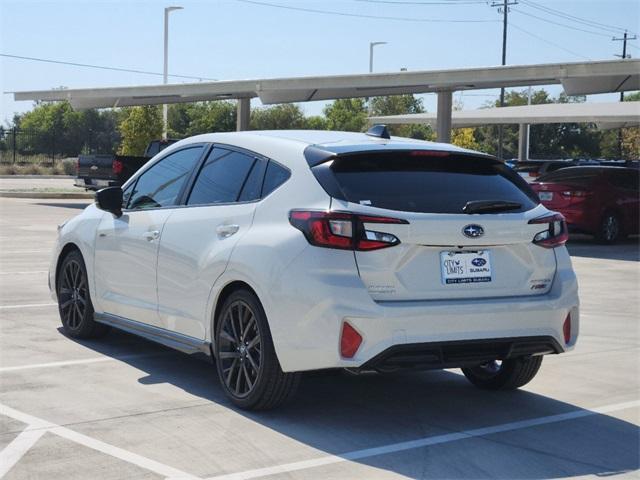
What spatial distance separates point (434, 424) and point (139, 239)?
2615mm

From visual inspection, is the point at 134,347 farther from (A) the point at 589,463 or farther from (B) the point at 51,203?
(B) the point at 51,203

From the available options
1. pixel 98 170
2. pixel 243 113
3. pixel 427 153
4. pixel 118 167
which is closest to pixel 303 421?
pixel 427 153

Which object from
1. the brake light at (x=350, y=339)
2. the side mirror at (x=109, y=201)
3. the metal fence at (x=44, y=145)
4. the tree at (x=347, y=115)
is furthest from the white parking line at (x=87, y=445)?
the tree at (x=347, y=115)

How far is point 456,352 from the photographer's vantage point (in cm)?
577

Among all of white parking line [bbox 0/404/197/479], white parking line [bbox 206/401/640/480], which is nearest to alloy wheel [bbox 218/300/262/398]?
white parking line [bbox 206/401/640/480]

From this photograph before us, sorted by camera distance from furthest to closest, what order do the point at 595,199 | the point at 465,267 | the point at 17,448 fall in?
the point at 595,199
the point at 465,267
the point at 17,448

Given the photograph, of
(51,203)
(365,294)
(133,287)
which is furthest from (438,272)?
(51,203)

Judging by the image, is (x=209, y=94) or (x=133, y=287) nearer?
(x=133, y=287)

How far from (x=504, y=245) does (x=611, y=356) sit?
2.86 metres

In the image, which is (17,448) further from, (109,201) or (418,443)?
(109,201)

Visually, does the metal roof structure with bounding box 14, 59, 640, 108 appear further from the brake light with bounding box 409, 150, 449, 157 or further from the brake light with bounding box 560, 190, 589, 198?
the brake light with bounding box 409, 150, 449, 157

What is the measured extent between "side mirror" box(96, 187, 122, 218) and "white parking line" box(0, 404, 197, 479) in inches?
81.7

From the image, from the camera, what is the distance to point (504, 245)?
5980mm

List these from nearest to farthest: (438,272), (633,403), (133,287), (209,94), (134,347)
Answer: (438,272)
(633,403)
(133,287)
(134,347)
(209,94)
